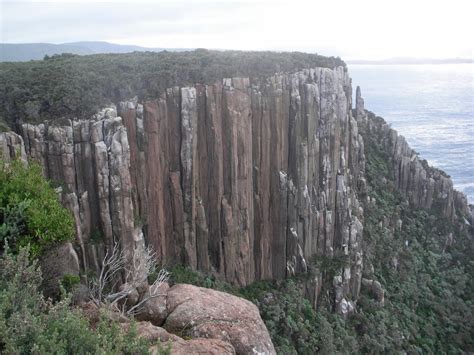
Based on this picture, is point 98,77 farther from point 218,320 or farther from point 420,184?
point 420,184

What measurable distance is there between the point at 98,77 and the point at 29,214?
1537 centimetres

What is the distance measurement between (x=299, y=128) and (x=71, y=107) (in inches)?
618

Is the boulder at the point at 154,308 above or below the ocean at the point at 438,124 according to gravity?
above

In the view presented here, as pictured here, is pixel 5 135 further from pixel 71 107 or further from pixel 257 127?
pixel 257 127

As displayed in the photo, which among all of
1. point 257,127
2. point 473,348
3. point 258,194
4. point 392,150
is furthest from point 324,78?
point 473,348

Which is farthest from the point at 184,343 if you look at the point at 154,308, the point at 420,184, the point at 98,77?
the point at 420,184

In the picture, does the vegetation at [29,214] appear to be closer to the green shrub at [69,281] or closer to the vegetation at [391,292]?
the green shrub at [69,281]

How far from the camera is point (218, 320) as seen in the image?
1225cm

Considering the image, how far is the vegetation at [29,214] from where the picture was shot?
521 inches

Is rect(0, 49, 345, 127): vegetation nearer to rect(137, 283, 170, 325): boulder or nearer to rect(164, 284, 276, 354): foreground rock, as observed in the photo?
rect(137, 283, 170, 325): boulder

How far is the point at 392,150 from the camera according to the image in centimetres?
5003

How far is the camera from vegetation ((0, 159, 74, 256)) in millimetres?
13234

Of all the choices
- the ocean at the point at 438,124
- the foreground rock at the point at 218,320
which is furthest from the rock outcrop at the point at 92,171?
the ocean at the point at 438,124

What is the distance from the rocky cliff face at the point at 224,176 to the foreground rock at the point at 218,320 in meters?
9.88
